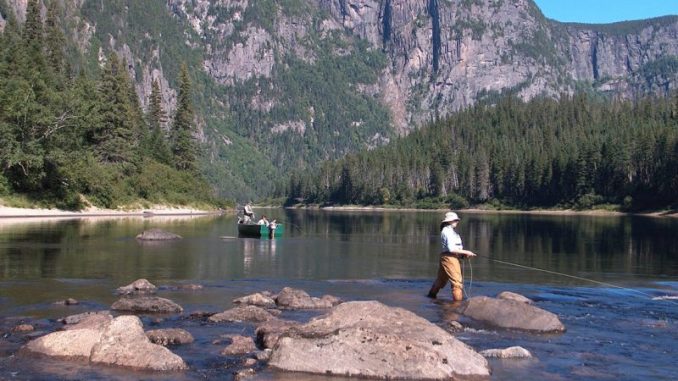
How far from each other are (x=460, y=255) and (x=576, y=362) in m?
8.89

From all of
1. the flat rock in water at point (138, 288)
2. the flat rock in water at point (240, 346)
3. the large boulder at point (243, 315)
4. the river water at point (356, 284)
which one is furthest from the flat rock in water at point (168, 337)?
the flat rock in water at point (138, 288)

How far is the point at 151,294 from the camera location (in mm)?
26922

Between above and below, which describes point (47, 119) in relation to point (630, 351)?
above

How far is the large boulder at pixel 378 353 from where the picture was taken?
15.5 m

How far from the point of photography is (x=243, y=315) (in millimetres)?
21938

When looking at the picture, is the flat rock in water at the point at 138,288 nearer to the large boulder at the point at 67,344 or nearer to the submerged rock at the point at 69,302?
the submerged rock at the point at 69,302

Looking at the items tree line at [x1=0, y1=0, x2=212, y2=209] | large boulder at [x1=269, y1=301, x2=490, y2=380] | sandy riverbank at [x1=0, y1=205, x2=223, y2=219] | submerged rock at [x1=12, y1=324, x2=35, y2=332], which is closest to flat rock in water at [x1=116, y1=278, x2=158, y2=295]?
submerged rock at [x1=12, y1=324, x2=35, y2=332]

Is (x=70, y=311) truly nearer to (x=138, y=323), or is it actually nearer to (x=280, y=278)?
(x=138, y=323)

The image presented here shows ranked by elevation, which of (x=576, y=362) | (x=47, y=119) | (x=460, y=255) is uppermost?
(x=47, y=119)

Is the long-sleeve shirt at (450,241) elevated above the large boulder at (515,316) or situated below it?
above

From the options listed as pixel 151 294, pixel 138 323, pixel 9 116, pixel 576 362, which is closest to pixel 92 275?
pixel 151 294

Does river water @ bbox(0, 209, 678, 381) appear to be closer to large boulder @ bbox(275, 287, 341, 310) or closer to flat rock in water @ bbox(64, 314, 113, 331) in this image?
flat rock in water @ bbox(64, 314, 113, 331)

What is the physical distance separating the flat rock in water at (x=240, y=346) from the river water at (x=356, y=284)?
454mm

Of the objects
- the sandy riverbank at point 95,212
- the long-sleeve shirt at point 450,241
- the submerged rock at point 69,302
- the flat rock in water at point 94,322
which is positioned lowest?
the submerged rock at point 69,302
